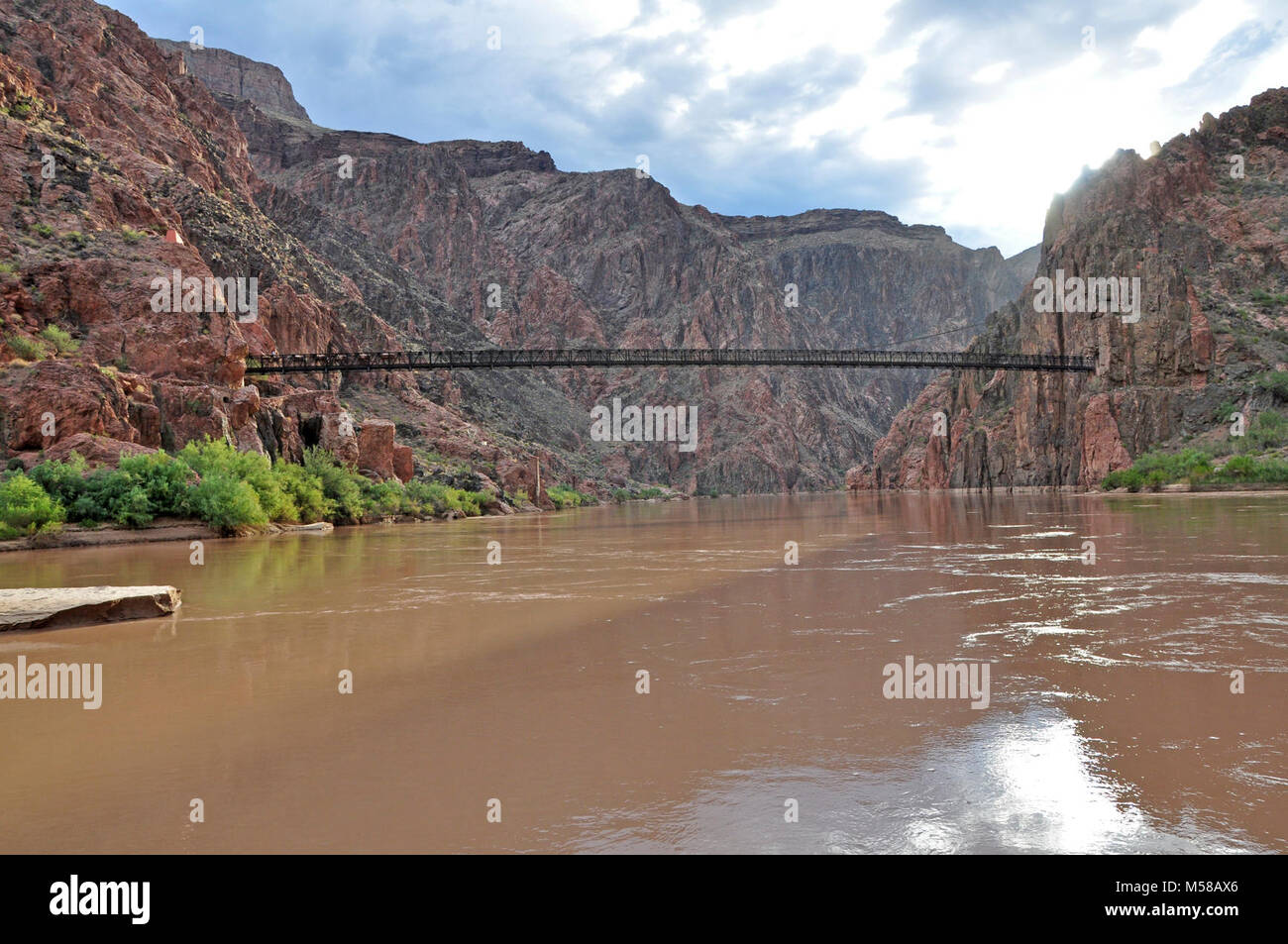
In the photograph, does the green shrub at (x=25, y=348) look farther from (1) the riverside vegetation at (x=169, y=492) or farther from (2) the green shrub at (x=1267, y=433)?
(2) the green shrub at (x=1267, y=433)

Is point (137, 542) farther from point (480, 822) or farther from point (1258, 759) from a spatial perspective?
point (1258, 759)

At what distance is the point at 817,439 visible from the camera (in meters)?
179

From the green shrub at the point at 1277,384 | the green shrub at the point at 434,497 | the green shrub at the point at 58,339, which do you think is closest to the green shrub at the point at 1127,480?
the green shrub at the point at 1277,384

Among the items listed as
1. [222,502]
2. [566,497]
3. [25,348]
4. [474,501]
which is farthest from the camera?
[566,497]

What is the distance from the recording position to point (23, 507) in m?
24.4

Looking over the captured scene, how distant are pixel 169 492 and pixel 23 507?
16.4ft

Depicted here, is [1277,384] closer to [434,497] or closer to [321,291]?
[434,497]

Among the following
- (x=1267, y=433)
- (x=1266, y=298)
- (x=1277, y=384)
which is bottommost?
(x=1267, y=433)

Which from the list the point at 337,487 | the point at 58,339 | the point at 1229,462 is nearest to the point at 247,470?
the point at 337,487

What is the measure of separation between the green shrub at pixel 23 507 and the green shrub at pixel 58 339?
12919mm

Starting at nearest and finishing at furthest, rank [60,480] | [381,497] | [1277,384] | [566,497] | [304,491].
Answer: [60,480] < [304,491] < [381,497] < [1277,384] < [566,497]

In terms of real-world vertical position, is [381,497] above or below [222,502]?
below

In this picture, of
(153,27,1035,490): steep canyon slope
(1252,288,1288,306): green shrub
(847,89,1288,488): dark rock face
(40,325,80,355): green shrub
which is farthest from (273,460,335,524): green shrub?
(153,27,1035,490): steep canyon slope

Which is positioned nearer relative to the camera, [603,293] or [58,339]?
[58,339]
